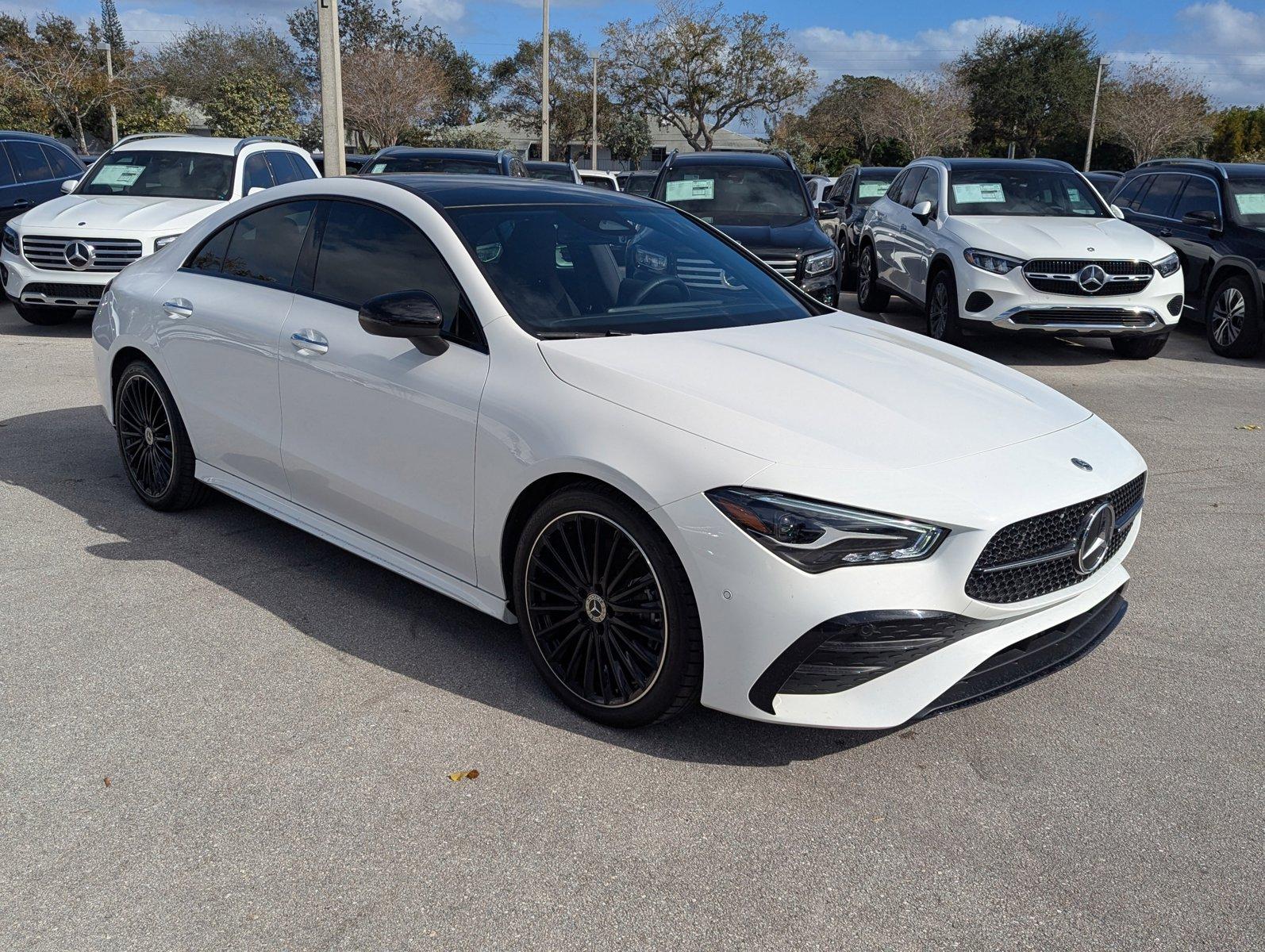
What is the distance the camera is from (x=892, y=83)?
63.7 metres

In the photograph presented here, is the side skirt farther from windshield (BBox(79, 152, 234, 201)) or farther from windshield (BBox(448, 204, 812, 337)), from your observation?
windshield (BBox(79, 152, 234, 201))

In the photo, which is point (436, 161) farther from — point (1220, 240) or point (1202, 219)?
A: point (1220, 240)

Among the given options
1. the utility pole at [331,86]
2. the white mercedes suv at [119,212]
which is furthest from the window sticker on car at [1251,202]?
the utility pole at [331,86]

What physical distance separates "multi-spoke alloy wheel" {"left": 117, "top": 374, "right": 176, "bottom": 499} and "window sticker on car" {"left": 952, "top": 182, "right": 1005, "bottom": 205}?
8099 mm

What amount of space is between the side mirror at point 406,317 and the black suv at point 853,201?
1112 cm

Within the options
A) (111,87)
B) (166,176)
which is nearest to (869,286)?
(166,176)

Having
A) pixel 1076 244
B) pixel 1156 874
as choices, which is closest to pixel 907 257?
pixel 1076 244

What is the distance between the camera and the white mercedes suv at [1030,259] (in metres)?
9.88

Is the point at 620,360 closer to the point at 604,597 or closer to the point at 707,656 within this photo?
the point at 604,597

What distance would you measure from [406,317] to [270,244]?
1372mm

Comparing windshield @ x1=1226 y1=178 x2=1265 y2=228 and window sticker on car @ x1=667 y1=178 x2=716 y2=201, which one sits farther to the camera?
window sticker on car @ x1=667 y1=178 x2=716 y2=201

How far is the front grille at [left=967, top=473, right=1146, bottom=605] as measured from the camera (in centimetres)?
323

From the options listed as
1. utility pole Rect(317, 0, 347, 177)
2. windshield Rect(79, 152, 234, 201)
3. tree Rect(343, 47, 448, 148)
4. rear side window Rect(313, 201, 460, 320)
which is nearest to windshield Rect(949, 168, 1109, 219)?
windshield Rect(79, 152, 234, 201)

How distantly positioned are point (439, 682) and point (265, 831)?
38.1 inches
